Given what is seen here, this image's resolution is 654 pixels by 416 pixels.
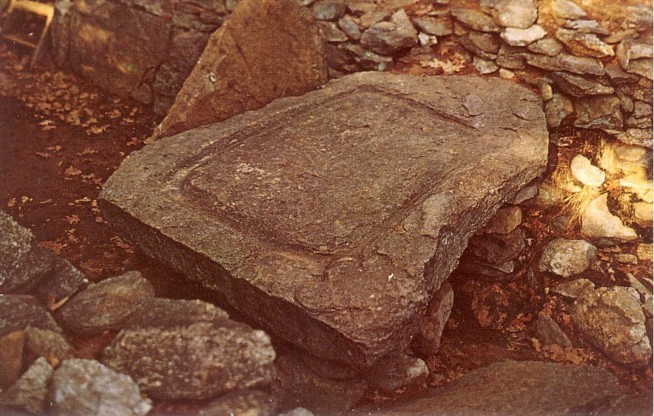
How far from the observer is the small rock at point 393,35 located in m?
4.34

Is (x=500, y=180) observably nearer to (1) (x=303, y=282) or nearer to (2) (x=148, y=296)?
(1) (x=303, y=282)

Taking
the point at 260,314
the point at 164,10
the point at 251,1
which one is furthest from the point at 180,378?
the point at 164,10

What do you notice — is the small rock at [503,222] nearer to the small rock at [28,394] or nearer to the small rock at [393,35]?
the small rock at [393,35]

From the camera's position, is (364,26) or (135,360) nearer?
(135,360)

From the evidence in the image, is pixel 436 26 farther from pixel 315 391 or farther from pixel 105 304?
pixel 105 304

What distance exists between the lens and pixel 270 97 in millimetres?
4195

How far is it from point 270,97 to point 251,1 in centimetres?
63

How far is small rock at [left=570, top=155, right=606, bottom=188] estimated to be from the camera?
12.4 ft

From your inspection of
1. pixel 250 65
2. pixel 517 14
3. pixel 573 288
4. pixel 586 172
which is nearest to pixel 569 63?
pixel 517 14

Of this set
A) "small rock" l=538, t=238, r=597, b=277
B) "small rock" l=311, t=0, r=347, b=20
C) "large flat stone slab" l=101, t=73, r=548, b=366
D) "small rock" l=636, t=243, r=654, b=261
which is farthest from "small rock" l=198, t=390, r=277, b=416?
"small rock" l=311, t=0, r=347, b=20

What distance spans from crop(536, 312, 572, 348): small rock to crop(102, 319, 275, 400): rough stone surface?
1.53 m

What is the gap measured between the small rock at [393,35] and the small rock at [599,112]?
4.00ft

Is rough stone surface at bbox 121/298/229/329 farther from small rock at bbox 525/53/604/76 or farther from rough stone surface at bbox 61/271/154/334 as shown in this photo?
small rock at bbox 525/53/604/76

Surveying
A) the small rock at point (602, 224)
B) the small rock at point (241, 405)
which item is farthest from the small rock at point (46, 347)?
the small rock at point (602, 224)
